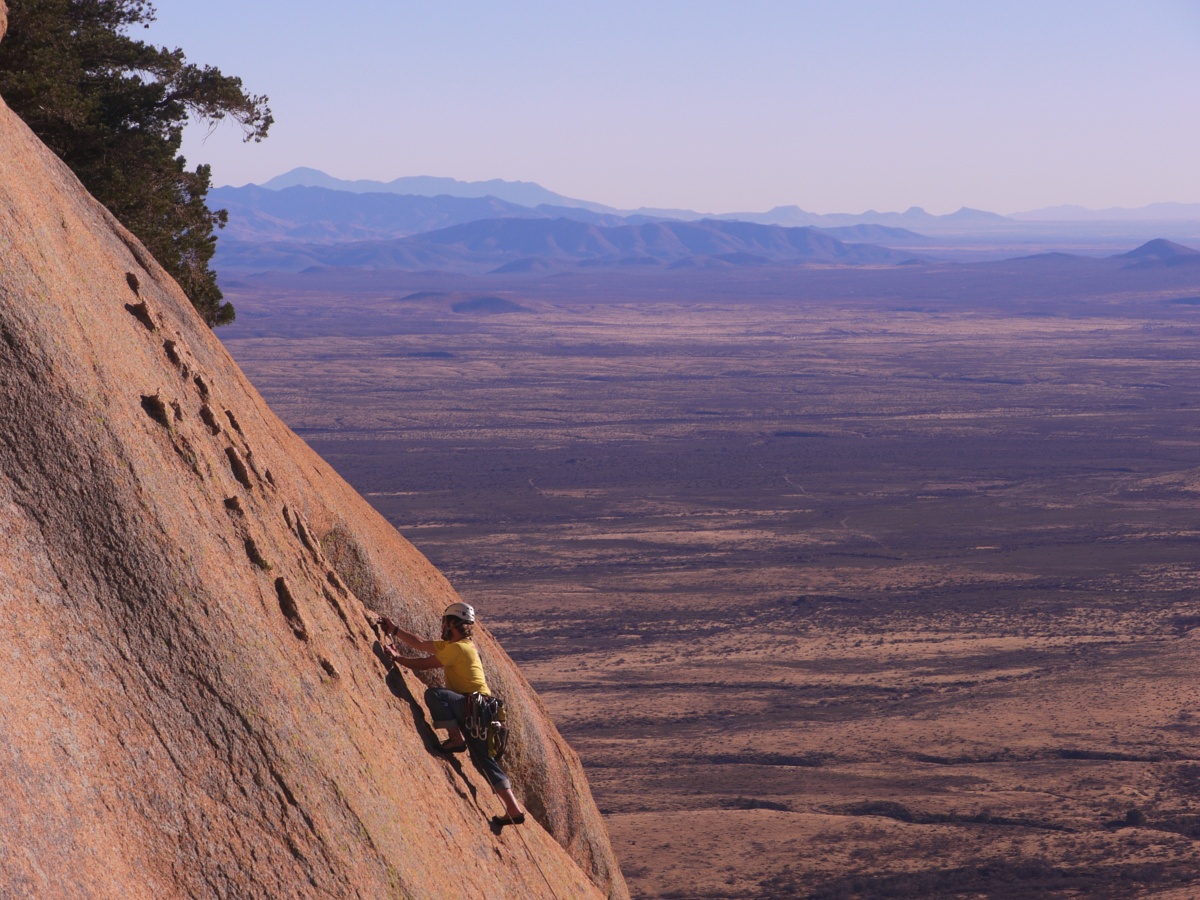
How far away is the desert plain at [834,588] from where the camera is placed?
22.1m

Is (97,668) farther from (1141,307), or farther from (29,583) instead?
(1141,307)

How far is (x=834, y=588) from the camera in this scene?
38469 mm

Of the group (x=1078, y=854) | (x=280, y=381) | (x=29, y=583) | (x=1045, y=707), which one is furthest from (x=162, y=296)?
(x=280, y=381)

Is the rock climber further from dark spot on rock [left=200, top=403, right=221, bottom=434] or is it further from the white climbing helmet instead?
dark spot on rock [left=200, top=403, right=221, bottom=434]

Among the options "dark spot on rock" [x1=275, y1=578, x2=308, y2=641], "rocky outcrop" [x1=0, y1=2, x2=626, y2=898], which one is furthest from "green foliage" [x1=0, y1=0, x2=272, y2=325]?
"dark spot on rock" [x1=275, y1=578, x2=308, y2=641]

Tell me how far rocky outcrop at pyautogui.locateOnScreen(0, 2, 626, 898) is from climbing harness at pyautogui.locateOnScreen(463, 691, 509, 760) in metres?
0.29

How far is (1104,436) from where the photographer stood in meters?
68.9

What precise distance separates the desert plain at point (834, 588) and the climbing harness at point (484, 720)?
41.2 feet

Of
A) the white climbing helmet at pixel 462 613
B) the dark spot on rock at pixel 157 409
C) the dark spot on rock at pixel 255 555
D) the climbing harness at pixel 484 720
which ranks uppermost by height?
the dark spot on rock at pixel 157 409

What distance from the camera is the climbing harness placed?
26.2 ft

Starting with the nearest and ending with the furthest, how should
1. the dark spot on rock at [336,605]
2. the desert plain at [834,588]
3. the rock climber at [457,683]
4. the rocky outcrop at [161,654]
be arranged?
the rocky outcrop at [161,654], the rock climber at [457,683], the dark spot on rock at [336,605], the desert plain at [834,588]

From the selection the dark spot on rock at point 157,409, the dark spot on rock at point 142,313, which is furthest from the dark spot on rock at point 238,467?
the dark spot on rock at point 142,313

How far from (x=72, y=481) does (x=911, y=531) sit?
1713 inches

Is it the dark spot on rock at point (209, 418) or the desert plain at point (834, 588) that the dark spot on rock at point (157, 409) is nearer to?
the dark spot on rock at point (209, 418)
